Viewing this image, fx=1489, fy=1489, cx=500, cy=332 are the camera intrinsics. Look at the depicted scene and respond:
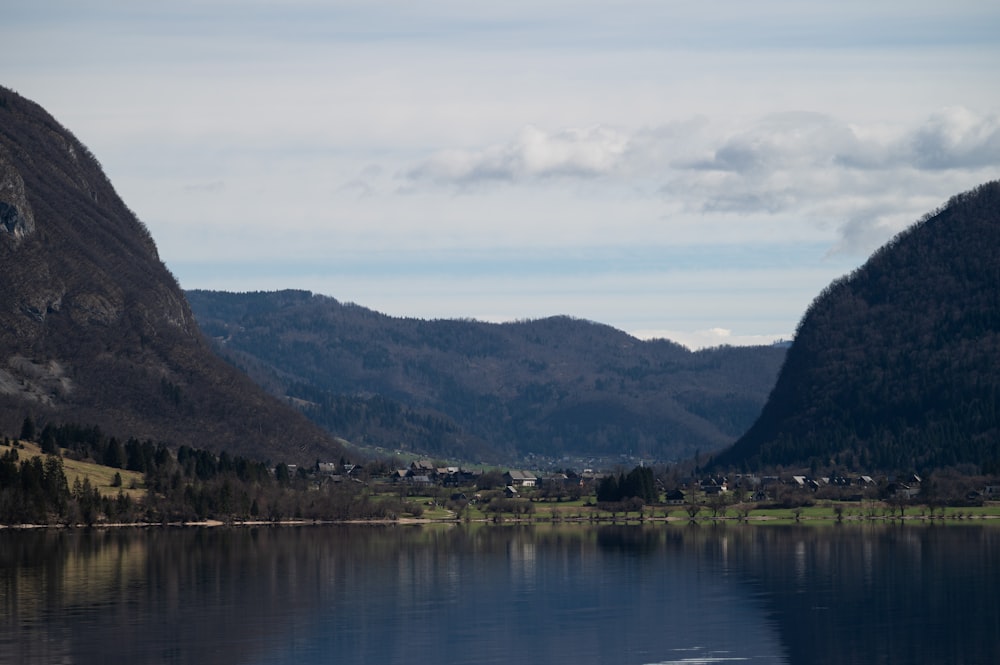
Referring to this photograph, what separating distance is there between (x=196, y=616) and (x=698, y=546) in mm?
81810

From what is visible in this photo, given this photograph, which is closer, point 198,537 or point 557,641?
point 557,641

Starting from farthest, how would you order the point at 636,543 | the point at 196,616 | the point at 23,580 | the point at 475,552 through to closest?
the point at 636,543, the point at 475,552, the point at 23,580, the point at 196,616

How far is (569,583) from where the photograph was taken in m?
134

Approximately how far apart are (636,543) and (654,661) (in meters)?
93.5

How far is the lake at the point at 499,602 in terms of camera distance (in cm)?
9400

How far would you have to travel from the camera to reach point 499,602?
4734 inches

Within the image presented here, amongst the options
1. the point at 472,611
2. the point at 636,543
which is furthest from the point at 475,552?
the point at 472,611

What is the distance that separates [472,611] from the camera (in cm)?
11438

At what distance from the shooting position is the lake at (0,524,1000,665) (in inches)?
3701

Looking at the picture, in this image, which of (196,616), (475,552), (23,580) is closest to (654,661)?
(196,616)

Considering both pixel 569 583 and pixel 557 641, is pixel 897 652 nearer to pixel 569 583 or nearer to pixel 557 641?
pixel 557 641

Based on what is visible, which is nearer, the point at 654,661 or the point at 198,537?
the point at 654,661

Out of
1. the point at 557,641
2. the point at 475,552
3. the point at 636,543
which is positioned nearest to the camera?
the point at 557,641

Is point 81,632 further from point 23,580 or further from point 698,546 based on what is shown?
point 698,546
